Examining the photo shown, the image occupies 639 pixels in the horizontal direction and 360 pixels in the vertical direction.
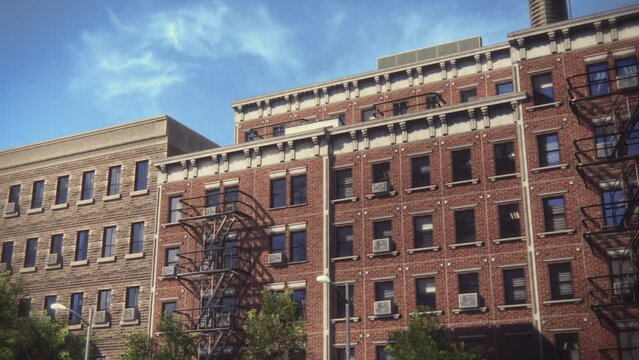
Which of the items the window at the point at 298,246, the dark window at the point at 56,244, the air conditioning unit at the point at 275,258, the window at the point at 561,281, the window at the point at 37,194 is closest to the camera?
the window at the point at 561,281

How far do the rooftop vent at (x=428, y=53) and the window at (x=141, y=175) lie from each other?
54.1 ft

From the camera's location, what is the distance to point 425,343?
3394 cm

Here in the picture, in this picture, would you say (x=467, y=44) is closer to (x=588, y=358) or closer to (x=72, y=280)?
(x=588, y=358)

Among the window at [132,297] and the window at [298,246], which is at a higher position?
the window at [298,246]

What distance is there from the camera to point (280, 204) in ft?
149

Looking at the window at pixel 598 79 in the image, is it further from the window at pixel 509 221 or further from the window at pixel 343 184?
the window at pixel 343 184

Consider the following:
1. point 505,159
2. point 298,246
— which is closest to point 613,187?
Answer: point 505,159

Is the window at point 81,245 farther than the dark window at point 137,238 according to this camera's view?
Yes

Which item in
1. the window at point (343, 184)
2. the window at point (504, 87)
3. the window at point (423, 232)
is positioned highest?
the window at point (504, 87)

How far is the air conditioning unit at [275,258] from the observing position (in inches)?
1715

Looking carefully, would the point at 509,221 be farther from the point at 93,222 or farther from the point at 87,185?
the point at 87,185

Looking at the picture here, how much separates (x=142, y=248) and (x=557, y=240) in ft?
81.7

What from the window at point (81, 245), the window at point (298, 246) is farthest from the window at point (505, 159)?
the window at point (81, 245)

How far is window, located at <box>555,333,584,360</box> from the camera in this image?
118 feet
